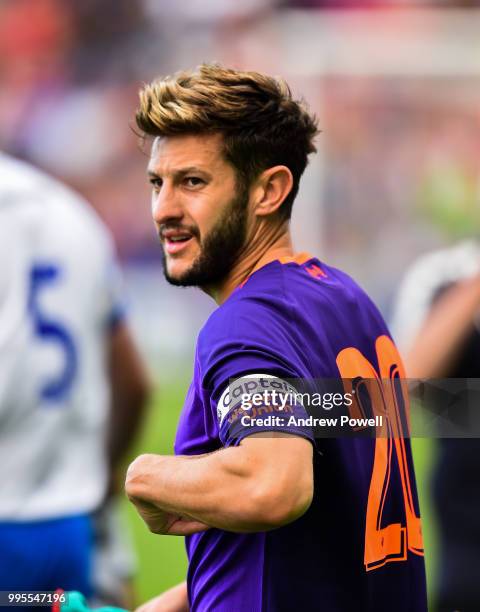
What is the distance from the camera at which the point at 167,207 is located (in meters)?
2.16

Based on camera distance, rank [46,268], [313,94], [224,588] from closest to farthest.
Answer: [224,588] → [46,268] → [313,94]

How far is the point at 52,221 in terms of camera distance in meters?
3.56

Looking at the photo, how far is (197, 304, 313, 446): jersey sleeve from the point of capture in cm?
178

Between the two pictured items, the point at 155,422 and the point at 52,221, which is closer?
the point at 52,221

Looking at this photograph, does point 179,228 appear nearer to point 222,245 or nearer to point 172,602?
point 222,245

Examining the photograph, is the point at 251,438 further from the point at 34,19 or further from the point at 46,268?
the point at 34,19

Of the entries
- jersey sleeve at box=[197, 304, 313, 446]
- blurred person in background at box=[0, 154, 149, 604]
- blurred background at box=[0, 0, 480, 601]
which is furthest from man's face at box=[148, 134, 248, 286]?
blurred background at box=[0, 0, 480, 601]

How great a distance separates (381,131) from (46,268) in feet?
30.6

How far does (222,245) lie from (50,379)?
1.50 metres

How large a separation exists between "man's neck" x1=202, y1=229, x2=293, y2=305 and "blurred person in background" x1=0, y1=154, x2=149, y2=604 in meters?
1.37

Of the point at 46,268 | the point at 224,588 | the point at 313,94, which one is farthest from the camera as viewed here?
the point at 313,94

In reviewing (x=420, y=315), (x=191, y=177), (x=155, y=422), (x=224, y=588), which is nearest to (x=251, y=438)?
(x=224, y=588)
